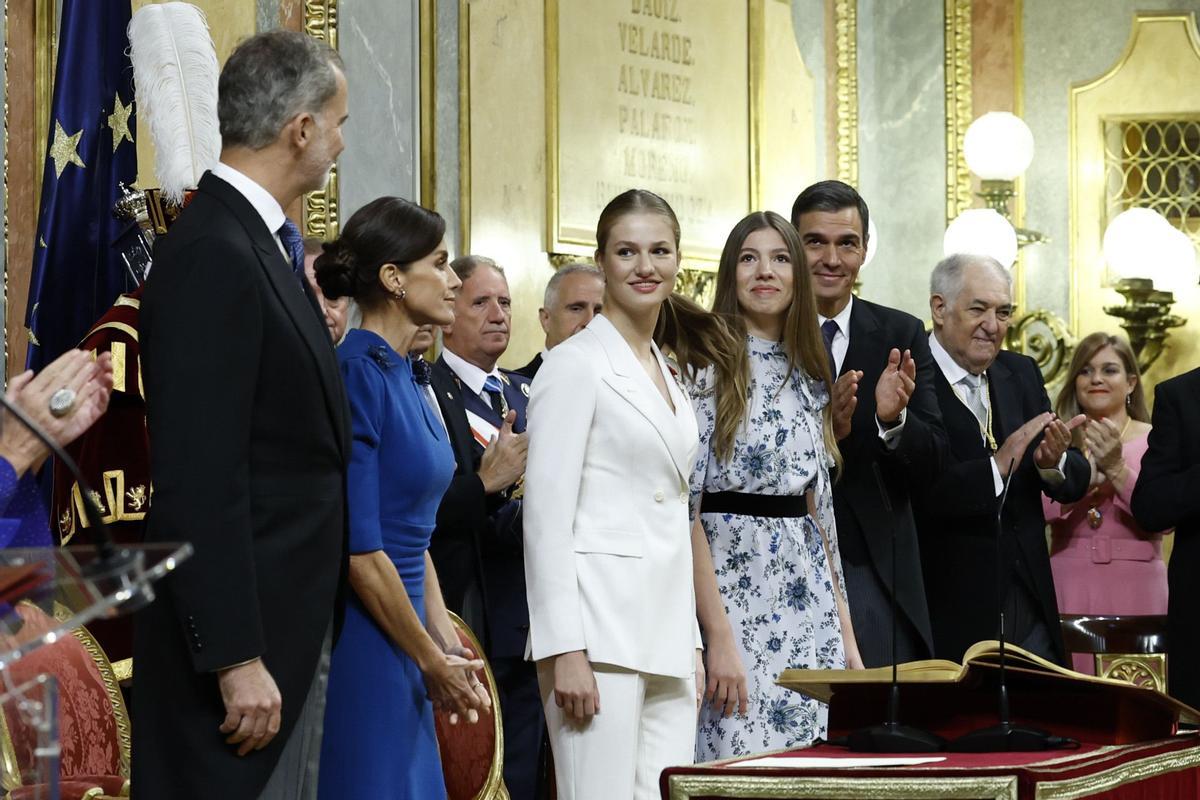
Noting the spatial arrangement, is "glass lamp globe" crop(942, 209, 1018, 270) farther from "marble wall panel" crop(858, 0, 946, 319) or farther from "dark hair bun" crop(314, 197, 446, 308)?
"dark hair bun" crop(314, 197, 446, 308)

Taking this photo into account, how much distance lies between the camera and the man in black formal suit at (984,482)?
15.9ft

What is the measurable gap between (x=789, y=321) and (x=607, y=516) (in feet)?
2.87

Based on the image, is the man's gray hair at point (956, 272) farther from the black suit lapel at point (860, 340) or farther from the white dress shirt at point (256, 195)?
the white dress shirt at point (256, 195)

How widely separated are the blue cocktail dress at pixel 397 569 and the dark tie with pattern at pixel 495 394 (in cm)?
182

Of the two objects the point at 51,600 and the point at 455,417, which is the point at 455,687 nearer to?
the point at 51,600

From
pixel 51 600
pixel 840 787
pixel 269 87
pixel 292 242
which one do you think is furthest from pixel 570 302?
pixel 51 600

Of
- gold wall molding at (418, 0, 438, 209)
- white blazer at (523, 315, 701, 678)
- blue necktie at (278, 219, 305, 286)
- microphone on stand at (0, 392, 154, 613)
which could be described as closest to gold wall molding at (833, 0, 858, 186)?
gold wall molding at (418, 0, 438, 209)

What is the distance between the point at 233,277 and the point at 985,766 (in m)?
1.21

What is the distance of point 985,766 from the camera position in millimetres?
2361

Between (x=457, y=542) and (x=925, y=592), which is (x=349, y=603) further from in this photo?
(x=925, y=592)

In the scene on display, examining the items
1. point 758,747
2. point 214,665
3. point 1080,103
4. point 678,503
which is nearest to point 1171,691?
→ point 758,747

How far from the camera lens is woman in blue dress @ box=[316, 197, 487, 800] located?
120 inches

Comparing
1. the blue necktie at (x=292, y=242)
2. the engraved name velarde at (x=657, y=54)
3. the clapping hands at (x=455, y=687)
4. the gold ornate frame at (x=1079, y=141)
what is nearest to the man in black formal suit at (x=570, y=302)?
the engraved name velarde at (x=657, y=54)

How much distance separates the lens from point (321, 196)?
230 inches
